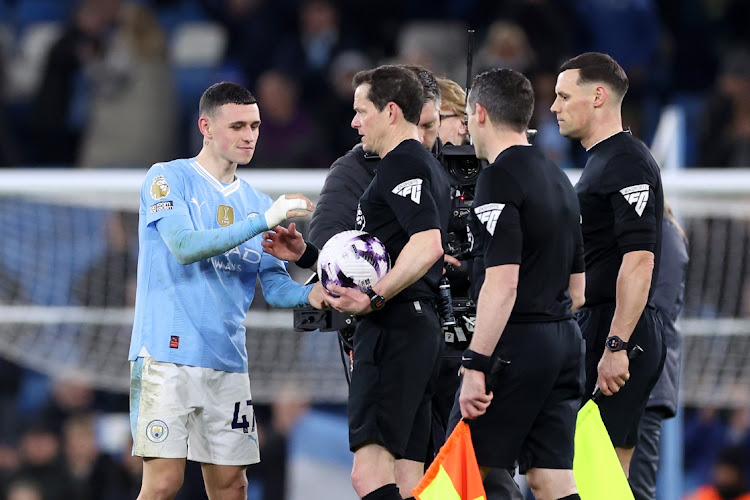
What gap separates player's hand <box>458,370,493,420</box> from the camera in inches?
181

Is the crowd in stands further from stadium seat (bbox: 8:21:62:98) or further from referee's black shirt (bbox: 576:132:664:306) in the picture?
referee's black shirt (bbox: 576:132:664:306)

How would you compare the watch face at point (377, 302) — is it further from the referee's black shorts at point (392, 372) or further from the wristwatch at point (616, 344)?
the wristwatch at point (616, 344)

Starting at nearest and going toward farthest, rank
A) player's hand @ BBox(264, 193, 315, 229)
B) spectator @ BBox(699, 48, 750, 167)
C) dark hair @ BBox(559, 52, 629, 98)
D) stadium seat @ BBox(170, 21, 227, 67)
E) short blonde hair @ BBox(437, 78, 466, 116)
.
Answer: player's hand @ BBox(264, 193, 315, 229) → dark hair @ BBox(559, 52, 629, 98) → short blonde hair @ BBox(437, 78, 466, 116) → spectator @ BBox(699, 48, 750, 167) → stadium seat @ BBox(170, 21, 227, 67)

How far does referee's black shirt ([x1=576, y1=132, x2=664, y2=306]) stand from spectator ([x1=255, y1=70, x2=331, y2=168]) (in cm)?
510

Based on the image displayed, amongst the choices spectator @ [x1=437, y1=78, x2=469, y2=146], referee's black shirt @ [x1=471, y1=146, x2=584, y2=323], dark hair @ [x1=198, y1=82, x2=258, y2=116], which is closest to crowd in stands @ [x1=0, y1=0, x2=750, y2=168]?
spectator @ [x1=437, y1=78, x2=469, y2=146]

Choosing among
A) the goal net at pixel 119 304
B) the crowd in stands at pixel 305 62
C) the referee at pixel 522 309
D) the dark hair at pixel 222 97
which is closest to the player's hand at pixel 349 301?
the referee at pixel 522 309

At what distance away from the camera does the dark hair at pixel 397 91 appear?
5.05 metres

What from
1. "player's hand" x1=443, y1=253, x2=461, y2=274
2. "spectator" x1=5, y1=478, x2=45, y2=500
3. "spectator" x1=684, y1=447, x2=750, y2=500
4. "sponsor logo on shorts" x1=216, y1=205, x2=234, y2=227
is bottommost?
"spectator" x1=5, y1=478, x2=45, y2=500

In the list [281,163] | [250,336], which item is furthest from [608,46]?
[250,336]

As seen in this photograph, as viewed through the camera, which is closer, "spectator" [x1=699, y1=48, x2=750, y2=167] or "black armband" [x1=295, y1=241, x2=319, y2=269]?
"black armband" [x1=295, y1=241, x2=319, y2=269]

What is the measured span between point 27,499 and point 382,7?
5.26 metres

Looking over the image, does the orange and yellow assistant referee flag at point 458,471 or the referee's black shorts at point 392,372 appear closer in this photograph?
the orange and yellow assistant referee flag at point 458,471

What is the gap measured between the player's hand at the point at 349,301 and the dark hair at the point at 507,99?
0.81m

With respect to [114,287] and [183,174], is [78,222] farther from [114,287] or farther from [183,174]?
[183,174]
